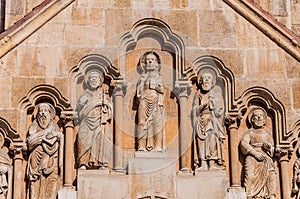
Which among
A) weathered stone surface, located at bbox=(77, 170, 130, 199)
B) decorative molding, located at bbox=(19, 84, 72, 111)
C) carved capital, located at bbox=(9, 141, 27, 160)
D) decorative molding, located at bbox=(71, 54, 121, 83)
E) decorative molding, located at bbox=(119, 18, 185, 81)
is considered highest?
decorative molding, located at bbox=(119, 18, 185, 81)

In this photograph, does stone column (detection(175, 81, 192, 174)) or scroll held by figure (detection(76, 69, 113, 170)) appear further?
stone column (detection(175, 81, 192, 174))

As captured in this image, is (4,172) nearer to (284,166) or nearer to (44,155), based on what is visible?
(44,155)

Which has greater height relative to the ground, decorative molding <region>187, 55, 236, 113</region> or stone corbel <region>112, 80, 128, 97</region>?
Answer: decorative molding <region>187, 55, 236, 113</region>

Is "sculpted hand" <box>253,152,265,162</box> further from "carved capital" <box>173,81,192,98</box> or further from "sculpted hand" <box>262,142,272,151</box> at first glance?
"carved capital" <box>173,81,192,98</box>

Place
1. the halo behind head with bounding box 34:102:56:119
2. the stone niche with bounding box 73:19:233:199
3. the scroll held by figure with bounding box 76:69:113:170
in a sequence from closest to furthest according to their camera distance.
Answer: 1. the stone niche with bounding box 73:19:233:199
2. the scroll held by figure with bounding box 76:69:113:170
3. the halo behind head with bounding box 34:102:56:119

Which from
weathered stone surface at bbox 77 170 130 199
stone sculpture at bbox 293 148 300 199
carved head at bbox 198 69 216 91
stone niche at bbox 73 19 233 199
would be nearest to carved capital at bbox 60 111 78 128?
stone niche at bbox 73 19 233 199

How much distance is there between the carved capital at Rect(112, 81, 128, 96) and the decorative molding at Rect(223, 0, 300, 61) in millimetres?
2055

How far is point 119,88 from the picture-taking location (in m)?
18.9

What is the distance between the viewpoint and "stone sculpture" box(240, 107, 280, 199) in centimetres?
1841

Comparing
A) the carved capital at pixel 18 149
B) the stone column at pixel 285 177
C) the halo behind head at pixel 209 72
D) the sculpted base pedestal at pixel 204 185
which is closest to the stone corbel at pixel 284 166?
the stone column at pixel 285 177

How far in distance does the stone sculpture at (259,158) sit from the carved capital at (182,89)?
976mm

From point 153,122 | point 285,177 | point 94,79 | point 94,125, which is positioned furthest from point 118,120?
point 285,177

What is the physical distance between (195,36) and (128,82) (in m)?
1.24

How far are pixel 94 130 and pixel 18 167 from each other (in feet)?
3.97
